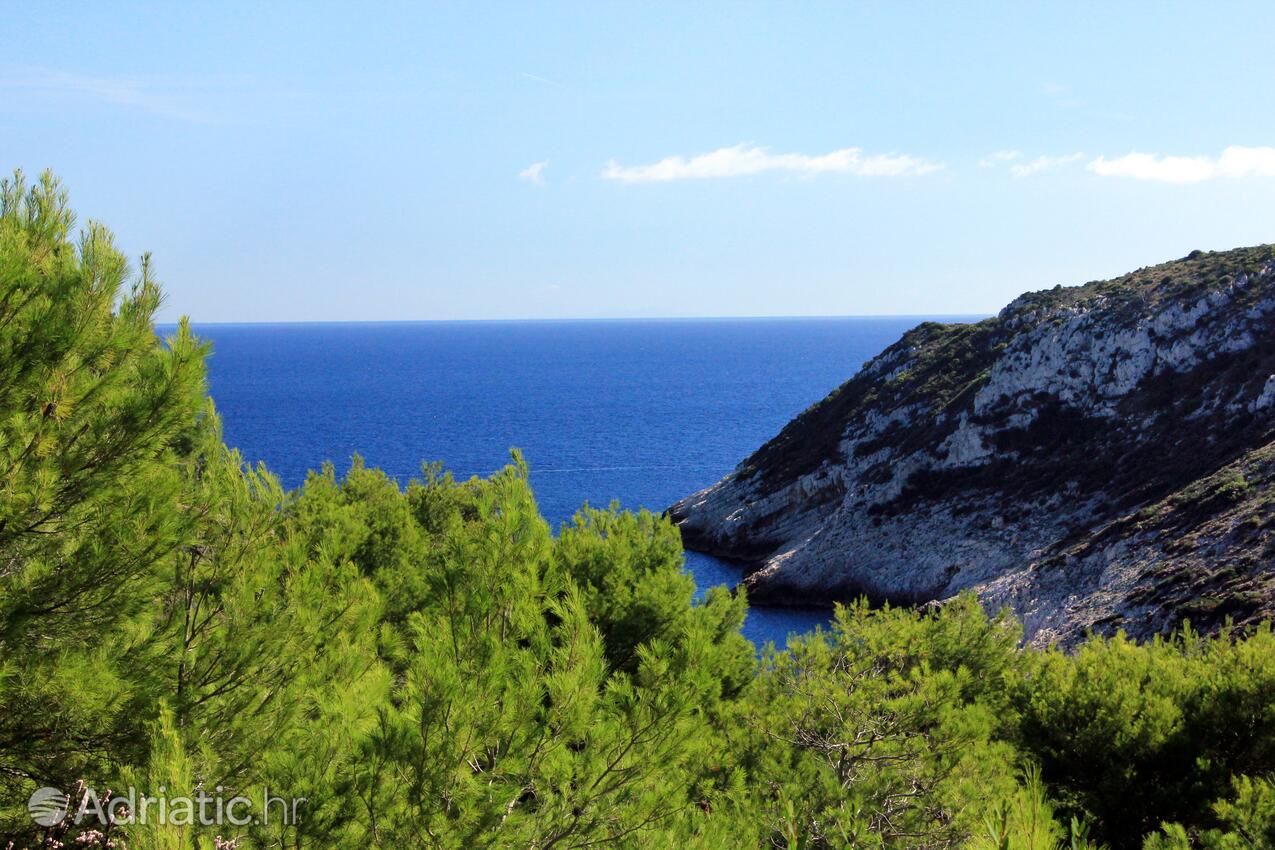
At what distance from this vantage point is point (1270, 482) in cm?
3350

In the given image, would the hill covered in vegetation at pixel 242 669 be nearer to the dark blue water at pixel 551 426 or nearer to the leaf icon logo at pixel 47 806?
the leaf icon logo at pixel 47 806

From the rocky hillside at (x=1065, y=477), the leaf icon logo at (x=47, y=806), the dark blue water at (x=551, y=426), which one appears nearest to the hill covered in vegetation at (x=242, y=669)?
the leaf icon logo at (x=47, y=806)

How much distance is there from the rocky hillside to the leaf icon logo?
3096cm

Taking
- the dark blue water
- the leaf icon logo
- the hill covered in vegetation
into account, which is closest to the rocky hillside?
the dark blue water

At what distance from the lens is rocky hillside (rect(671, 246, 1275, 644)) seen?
33625mm

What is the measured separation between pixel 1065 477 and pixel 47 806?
4713 cm

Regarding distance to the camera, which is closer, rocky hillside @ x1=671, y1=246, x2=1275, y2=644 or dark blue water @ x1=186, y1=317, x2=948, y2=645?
rocky hillside @ x1=671, y1=246, x2=1275, y2=644

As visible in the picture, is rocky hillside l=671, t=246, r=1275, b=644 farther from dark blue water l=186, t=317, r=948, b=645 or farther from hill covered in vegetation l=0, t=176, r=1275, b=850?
hill covered in vegetation l=0, t=176, r=1275, b=850

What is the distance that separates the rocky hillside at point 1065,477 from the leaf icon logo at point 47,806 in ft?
102

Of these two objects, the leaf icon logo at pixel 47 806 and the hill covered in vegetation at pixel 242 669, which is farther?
the leaf icon logo at pixel 47 806

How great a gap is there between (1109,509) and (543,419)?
83.4m

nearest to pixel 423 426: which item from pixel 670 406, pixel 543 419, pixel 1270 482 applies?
pixel 543 419

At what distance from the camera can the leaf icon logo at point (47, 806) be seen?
6.81m

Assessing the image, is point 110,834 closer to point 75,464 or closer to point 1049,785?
point 75,464
